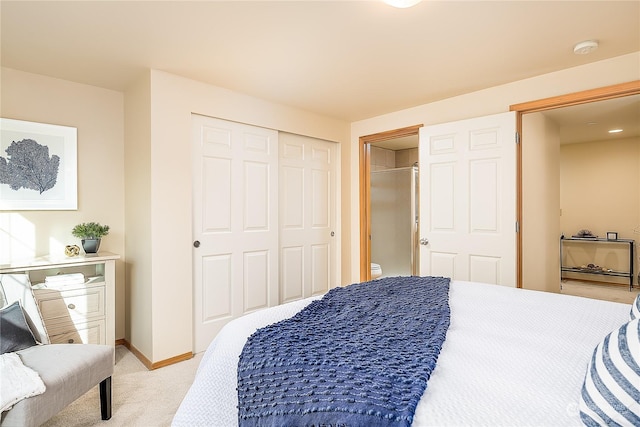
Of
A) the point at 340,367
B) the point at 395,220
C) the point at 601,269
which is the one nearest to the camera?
the point at 340,367

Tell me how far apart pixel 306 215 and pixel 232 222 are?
0.97 metres

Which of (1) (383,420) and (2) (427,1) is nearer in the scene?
(1) (383,420)

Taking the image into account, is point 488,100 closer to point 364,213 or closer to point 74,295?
point 364,213

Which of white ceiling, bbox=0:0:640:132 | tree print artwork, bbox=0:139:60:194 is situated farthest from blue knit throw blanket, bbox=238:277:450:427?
tree print artwork, bbox=0:139:60:194

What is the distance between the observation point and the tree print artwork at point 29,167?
254 centimetres

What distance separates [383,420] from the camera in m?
0.80

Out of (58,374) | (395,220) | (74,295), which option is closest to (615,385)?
(58,374)

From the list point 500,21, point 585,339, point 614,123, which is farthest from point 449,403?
point 614,123

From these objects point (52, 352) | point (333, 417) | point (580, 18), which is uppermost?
point (580, 18)

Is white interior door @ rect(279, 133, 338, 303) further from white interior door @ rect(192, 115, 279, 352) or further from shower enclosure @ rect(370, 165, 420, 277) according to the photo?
shower enclosure @ rect(370, 165, 420, 277)

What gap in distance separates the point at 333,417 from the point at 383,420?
0.40ft

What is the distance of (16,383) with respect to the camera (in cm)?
147

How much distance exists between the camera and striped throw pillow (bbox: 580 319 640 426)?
2.40ft

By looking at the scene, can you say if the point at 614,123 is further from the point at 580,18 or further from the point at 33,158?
the point at 33,158
